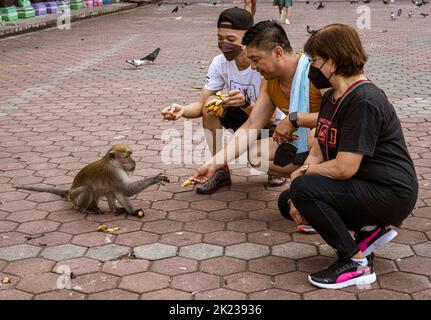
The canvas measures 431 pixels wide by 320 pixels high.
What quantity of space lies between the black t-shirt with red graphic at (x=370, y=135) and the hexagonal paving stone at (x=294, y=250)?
721mm

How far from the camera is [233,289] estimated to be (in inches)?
137

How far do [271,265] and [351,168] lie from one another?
87 cm

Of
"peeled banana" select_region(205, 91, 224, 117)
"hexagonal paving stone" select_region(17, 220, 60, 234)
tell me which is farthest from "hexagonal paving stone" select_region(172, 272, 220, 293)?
"peeled banana" select_region(205, 91, 224, 117)

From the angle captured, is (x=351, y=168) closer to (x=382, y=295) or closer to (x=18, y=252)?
(x=382, y=295)

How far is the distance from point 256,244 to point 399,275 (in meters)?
0.94

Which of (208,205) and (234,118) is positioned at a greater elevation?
(234,118)

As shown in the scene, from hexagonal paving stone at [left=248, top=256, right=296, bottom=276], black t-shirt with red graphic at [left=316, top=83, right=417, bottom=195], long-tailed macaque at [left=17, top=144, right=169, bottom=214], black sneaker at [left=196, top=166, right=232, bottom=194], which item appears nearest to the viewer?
black t-shirt with red graphic at [left=316, top=83, right=417, bottom=195]

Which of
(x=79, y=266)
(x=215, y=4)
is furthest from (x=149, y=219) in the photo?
(x=215, y=4)

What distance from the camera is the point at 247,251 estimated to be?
3988mm

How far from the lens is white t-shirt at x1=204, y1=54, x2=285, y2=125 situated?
494 centimetres

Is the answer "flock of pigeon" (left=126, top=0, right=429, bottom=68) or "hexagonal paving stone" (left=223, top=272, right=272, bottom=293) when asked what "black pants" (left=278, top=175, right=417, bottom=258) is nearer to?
"hexagonal paving stone" (left=223, top=272, right=272, bottom=293)

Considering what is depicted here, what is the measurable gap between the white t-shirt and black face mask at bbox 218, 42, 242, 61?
15 centimetres

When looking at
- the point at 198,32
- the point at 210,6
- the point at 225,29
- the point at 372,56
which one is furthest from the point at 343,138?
the point at 210,6
